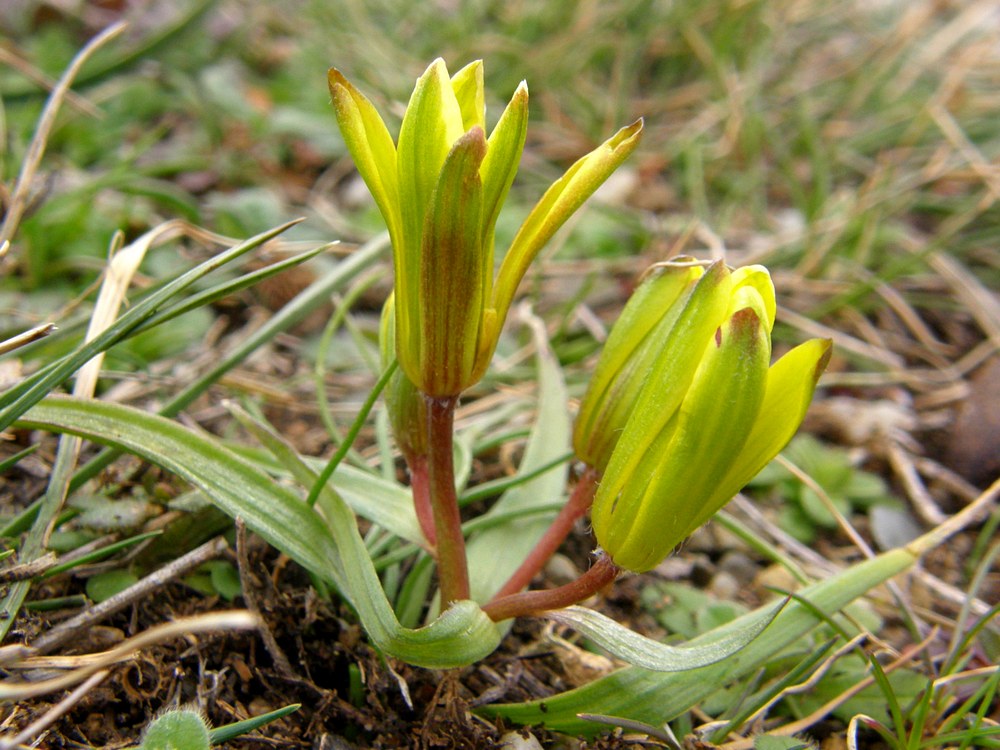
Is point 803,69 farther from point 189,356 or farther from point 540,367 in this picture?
point 189,356

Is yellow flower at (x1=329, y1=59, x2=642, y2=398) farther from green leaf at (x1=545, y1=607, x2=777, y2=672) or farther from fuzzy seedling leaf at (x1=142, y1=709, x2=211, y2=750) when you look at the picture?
fuzzy seedling leaf at (x1=142, y1=709, x2=211, y2=750)

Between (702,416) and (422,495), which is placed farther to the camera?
(422,495)

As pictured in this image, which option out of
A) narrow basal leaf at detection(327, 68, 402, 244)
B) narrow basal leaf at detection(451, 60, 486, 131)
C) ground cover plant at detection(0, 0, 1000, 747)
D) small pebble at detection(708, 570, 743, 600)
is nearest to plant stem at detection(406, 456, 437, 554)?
ground cover plant at detection(0, 0, 1000, 747)

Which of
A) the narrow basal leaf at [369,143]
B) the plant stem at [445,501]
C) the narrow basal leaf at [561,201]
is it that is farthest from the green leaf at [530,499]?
the narrow basal leaf at [369,143]

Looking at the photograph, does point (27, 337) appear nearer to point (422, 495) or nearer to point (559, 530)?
point (422, 495)

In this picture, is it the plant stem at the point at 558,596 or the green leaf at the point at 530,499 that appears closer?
the plant stem at the point at 558,596

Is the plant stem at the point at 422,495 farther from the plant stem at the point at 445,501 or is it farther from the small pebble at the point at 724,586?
the small pebble at the point at 724,586

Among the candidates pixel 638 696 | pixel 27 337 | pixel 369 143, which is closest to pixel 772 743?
pixel 638 696
